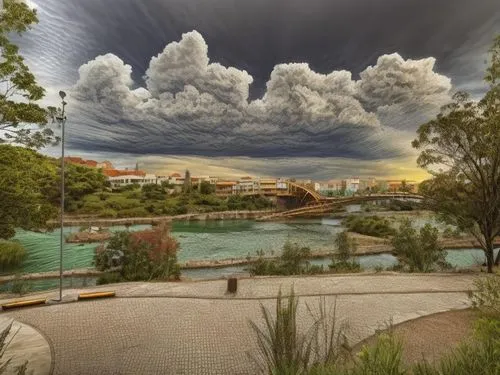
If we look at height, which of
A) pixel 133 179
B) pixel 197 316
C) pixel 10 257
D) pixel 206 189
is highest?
pixel 133 179

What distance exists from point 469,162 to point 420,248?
17.0ft

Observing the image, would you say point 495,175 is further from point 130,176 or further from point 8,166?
point 130,176

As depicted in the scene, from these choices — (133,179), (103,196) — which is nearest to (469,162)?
(103,196)

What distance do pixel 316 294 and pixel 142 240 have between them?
9.05 meters

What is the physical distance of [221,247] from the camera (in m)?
31.6

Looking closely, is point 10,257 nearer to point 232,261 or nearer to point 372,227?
point 232,261

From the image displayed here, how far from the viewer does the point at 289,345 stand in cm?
265

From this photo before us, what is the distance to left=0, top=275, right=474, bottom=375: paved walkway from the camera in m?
5.69

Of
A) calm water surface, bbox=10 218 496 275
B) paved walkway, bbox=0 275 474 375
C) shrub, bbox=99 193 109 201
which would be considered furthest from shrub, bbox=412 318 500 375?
shrub, bbox=99 193 109 201

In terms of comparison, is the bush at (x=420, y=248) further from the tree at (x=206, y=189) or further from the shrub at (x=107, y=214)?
the tree at (x=206, y=189)

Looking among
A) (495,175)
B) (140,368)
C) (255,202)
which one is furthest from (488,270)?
(255,202)

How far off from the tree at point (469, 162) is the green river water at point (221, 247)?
31.6 feet

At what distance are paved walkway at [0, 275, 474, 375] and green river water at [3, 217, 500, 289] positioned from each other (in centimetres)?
1059

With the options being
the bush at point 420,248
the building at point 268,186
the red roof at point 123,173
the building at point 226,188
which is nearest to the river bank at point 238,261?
the bush at point 420,248
